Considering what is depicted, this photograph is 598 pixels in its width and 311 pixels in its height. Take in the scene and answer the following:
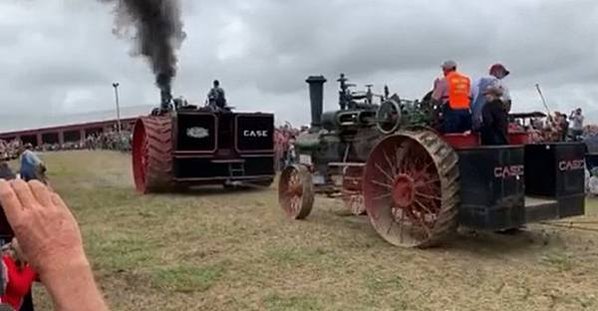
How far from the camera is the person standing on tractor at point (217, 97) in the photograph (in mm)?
13547

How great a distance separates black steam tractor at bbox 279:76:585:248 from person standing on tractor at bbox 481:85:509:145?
14 cm

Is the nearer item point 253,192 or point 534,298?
point 534,298

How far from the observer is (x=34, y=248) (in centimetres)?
122

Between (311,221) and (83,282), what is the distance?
289 inches

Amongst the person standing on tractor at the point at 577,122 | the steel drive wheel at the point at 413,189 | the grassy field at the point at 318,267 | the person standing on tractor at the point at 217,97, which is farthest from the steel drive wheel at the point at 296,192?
the person standing on tractor at the point at 577,122

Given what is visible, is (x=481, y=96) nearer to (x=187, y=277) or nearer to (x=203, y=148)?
(x=187, y=277)

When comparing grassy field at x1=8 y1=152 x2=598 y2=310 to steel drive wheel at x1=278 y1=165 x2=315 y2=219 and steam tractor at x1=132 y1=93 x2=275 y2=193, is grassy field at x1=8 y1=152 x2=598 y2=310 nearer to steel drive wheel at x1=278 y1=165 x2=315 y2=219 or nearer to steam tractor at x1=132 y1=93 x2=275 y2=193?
steel drive wheel at x1=278 y1=165 x2=315 y2=219

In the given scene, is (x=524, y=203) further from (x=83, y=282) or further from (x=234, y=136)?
(x=234, y=136)

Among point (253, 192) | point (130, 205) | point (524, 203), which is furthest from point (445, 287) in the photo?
point (253, 192)

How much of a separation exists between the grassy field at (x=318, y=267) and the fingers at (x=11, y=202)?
12.4 feet

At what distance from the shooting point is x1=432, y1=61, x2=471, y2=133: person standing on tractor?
6773 millimetres

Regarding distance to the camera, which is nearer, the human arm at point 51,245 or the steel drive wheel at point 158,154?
the human arm at point 51,245

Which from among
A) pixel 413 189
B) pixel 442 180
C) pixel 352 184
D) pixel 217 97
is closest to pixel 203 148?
pixel 217 97

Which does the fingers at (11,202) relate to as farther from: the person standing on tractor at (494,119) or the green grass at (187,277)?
the person standing on tractor at (494,119)
